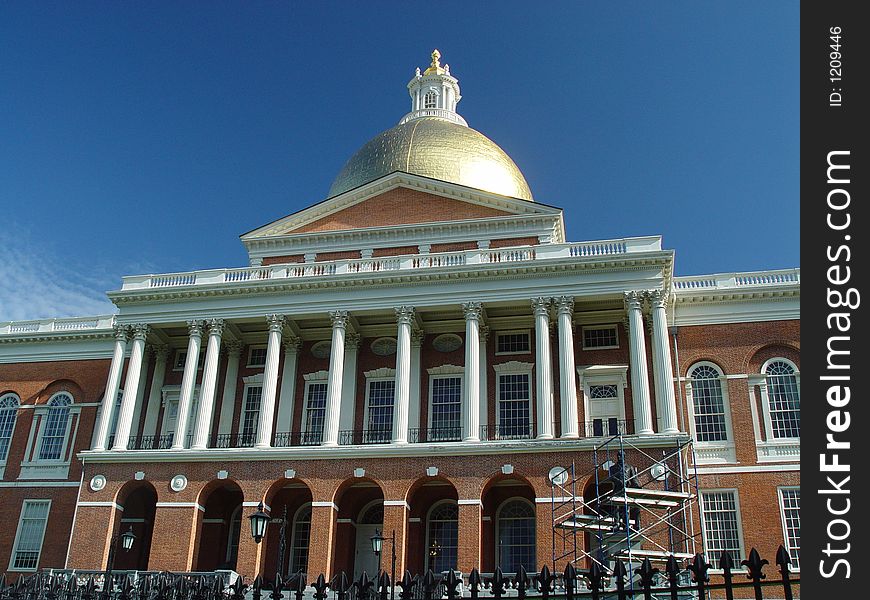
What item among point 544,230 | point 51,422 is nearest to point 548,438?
point 544,230

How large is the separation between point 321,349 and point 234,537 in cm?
935

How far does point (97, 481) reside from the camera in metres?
38.0

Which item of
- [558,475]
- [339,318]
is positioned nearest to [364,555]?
[558,475]

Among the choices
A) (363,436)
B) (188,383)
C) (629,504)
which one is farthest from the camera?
(188,383)

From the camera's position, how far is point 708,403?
38.1 m

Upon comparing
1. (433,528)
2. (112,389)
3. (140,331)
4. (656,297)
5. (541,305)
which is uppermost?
(656,297)

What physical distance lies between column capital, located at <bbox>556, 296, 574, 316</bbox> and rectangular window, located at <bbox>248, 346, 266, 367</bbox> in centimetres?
1449

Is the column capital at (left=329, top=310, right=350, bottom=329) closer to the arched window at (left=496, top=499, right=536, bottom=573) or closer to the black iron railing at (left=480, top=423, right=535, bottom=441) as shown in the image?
the black iron railing at (left=480, top=423, right=535, bottom=441)

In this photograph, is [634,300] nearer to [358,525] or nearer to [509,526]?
[509,526]

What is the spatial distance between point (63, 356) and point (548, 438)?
2669cm

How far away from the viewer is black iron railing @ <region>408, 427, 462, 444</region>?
37.9 metres

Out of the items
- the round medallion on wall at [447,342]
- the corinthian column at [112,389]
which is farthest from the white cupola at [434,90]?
the corinthian column at [112,389]

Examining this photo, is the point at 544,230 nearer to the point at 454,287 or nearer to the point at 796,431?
the point at 454,287

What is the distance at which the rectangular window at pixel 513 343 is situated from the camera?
130 ft
